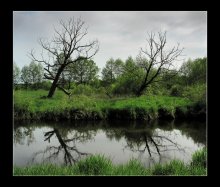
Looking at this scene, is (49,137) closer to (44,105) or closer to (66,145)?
(66,145)

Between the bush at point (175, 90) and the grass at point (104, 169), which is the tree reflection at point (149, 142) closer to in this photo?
the grass at point (104, 169)

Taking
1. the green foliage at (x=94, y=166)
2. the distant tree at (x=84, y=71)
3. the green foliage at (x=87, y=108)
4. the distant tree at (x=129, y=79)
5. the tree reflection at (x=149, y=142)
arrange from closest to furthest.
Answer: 1. the green foliage at (x=94, y=166)
2. the tree reflection at (x=149, y=142)
3. the green foliage at (x=87, y=108)
4. the distant tree at (x=84, y=71)
5. the distant tree at (x=129, y=79)

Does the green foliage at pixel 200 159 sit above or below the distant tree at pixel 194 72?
below

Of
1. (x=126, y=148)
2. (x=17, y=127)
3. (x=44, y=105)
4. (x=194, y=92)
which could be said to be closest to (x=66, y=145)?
(x=126, y=148)

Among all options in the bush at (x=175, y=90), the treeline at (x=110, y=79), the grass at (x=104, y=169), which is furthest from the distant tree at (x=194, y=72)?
the grass at (x=104, y=169)

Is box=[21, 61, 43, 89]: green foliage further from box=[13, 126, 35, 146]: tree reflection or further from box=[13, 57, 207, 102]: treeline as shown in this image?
box=[13, 126, 35, 146]: tree reflection

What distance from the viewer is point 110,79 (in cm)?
2331

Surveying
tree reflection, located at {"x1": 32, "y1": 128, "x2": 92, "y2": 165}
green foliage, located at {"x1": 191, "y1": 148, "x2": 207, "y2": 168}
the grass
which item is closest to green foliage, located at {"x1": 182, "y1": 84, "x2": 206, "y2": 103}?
tree reflection, located at {"x1": 32, "y1": 128, "x2": 92, "y2": 165}

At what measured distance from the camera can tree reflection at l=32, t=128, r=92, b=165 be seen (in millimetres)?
9252

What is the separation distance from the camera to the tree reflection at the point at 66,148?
9252 millimetres

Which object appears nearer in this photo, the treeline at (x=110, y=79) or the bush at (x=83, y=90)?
the bush at (x=83, y=90)
